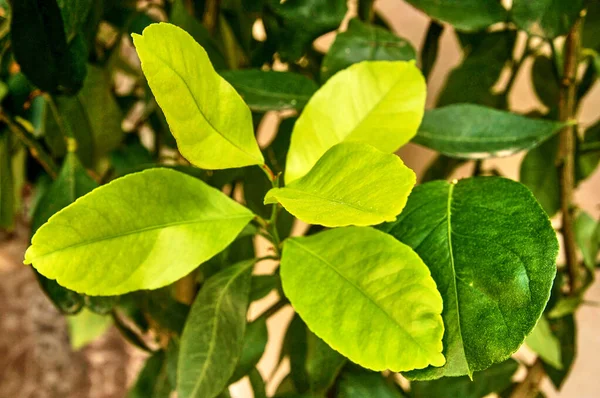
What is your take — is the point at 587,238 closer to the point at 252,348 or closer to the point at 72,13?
the point at 252,348

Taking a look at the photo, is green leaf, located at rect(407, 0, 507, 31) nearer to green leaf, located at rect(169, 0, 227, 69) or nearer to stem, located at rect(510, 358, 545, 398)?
green leaf, located at rect(169, 0, 227, 69)

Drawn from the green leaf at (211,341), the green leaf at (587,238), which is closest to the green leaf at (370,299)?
the green leaf at (211,341)

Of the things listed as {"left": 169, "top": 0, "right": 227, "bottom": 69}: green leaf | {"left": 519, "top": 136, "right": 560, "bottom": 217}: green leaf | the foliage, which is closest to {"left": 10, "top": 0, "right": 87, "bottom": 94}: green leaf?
the foliage

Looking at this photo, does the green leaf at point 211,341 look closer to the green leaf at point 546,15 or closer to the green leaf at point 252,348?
the green leaf at point 252,348

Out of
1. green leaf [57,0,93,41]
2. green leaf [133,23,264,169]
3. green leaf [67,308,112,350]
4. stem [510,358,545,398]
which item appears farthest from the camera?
green leaf [67,308,112,350]

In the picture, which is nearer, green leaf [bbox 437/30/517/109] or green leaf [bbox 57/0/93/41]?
green leaf [bbox 57/0/93/41]

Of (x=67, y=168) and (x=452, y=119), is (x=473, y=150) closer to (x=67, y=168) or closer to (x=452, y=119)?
(x=452, y=119)

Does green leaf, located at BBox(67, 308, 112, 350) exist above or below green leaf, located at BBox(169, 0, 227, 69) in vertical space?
below
